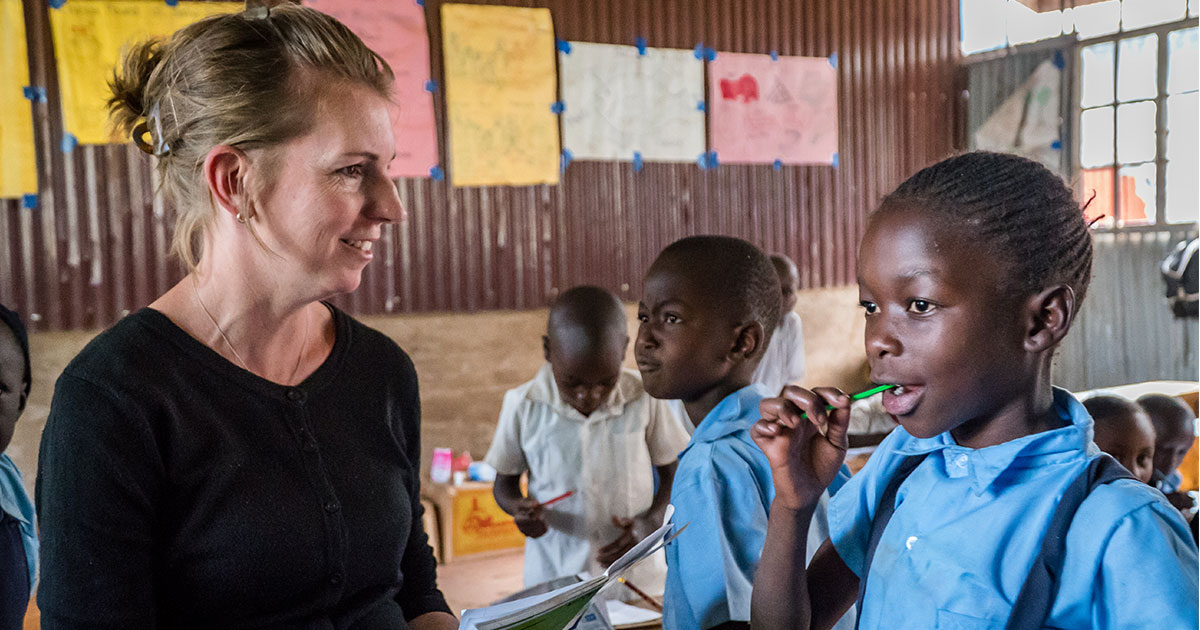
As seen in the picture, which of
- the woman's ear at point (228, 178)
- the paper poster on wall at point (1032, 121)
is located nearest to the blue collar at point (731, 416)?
the woman's ear at point (228, 178)

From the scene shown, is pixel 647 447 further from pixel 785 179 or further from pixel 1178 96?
pixel 1178 96

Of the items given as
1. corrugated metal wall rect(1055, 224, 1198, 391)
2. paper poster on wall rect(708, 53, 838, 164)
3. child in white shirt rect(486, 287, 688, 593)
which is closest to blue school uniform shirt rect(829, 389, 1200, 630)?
child in white shirt rect(486, 287, 688, 593)

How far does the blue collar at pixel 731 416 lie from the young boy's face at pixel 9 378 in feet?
4.75

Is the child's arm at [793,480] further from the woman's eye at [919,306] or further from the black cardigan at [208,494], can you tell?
the black cardigan at [208,494]

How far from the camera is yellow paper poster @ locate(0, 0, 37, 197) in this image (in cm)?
453

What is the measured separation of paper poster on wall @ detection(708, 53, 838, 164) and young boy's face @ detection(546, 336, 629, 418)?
3900 millimetres

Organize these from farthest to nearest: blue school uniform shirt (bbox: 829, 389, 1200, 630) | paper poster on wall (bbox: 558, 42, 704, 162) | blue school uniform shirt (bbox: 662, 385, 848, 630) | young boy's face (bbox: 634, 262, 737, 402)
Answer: paper poster on wall (bbox: 558, 42, 704, 162), young boy's face (bbox: 634, 262, 737, 402), blue school uniform shirt (bbox: 662, 385, 848, 630), blue school uniform shirt (bbox: 829, 389, 1200, 630)

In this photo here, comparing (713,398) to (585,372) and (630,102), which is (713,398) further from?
(630,102)

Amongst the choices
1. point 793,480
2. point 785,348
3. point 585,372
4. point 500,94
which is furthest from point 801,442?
point 500,94

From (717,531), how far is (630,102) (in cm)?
493

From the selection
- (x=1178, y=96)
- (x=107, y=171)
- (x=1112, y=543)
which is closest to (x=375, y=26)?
(x=107, y=171)

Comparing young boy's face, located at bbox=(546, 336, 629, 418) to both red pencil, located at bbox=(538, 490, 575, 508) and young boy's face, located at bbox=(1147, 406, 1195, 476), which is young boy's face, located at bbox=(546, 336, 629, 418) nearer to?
red pencil, located at bbox=(538, 490, 575, 508)

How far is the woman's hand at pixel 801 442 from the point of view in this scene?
1.31 meters

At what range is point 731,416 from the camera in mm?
1802
